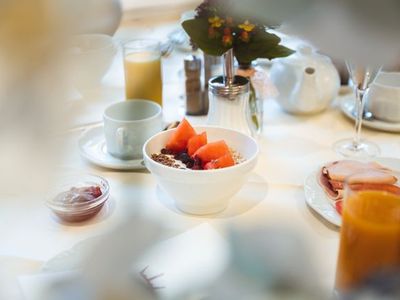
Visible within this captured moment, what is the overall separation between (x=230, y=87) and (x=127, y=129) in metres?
0.16

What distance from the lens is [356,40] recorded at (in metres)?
0.18

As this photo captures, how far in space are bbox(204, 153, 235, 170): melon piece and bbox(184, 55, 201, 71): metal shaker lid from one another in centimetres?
32

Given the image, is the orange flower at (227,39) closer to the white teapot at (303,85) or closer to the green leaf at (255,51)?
the green leaf at (255,51)

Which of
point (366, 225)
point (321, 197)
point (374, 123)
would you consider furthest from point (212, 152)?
point (374, 123)

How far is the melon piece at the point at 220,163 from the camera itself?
651 mm

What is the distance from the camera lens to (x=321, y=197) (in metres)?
0.69

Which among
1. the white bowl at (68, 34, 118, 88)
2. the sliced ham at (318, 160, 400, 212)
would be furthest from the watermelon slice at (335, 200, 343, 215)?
the white bowl at (68, 34, 118, 88)

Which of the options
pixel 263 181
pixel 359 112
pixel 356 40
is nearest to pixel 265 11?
pixel 356 40

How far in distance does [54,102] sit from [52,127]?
10 mm

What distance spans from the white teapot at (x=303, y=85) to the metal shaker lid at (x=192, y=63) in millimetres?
146

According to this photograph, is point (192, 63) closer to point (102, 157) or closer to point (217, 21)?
point (102, 157)

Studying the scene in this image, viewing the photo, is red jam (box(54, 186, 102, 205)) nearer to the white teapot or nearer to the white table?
the white table

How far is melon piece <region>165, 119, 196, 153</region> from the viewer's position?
0.71 metres

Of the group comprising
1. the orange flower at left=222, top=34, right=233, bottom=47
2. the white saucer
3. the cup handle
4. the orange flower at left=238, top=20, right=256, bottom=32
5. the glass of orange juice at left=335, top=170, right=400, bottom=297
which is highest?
the orange flower at left=238, top=20, right=256, bottom=32
